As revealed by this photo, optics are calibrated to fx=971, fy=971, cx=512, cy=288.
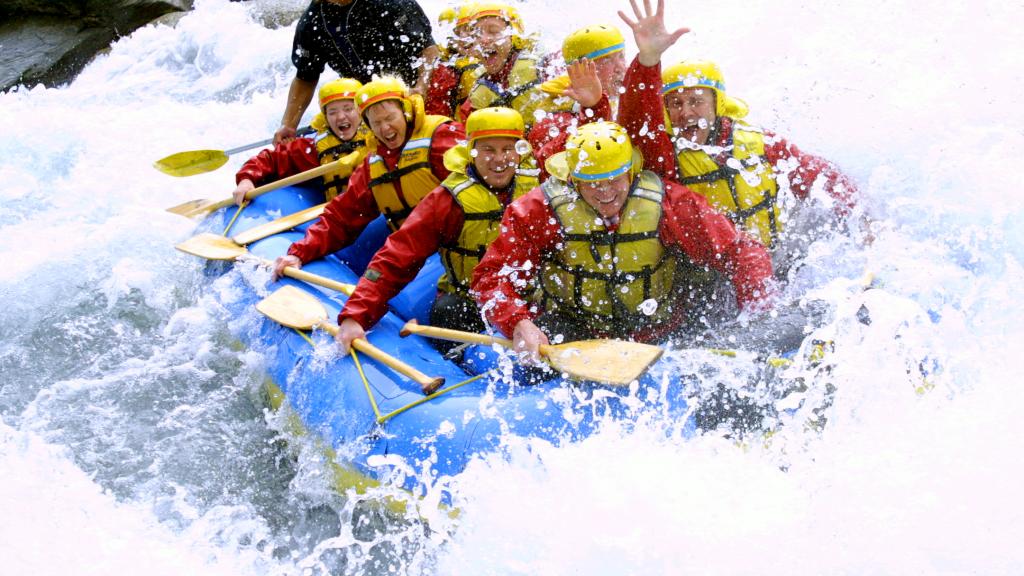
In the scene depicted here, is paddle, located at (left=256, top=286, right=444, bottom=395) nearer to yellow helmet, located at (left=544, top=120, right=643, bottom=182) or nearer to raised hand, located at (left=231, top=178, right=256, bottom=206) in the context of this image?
yellow helmet, located at (left=544, top=120, right=643, bottom=182)

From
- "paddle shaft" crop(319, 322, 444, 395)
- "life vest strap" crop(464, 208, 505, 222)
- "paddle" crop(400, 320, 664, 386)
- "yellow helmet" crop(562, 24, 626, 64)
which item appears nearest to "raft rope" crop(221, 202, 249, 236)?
"paddle shaft" crop(319, 322, 444, 395)

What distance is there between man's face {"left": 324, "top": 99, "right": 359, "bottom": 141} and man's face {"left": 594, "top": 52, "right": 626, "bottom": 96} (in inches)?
67.5

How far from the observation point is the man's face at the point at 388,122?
4.66m

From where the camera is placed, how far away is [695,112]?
4047 millimetres

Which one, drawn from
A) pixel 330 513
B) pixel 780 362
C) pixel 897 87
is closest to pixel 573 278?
pixel 780 362

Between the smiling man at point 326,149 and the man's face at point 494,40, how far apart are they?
2.40 feet

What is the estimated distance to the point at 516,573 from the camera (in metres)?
3.07

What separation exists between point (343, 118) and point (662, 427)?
3074 mm

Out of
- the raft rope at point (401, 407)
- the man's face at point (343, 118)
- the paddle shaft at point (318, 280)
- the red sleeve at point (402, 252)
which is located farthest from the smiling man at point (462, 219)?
the man's face at point (343, 118)

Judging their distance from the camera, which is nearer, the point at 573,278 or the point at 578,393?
the point at 578,393

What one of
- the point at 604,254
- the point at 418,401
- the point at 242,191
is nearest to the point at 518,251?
the point at 604,254

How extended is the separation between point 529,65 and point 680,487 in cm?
288

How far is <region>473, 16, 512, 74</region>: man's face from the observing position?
5.34 metres

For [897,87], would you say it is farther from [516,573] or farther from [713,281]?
[516,573]
